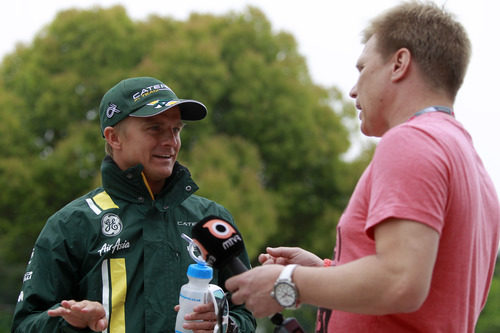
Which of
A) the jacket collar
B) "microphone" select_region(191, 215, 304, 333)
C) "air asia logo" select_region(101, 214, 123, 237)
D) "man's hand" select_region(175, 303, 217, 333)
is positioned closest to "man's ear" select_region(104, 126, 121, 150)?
the jacket collar

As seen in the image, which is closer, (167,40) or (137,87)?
(137,87)

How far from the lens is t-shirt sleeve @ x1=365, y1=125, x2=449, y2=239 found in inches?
72.2

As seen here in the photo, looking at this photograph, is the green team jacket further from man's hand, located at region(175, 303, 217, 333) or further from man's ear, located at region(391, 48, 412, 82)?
man's ear, located at region(391, 48, 412, 82)

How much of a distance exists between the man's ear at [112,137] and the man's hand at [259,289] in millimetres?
1600

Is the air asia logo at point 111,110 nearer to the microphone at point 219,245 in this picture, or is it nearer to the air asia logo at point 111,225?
the air asia logo at point 111,225

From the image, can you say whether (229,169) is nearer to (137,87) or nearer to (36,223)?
(36,223)

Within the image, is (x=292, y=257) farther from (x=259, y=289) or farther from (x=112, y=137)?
(x=112, y=137)

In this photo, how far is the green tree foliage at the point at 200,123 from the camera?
17.5 m

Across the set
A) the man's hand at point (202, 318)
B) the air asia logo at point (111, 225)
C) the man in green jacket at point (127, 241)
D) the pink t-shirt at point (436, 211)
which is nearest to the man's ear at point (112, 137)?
the man in green jacket at point (127, 241)

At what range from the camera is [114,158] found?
→ 11.3 ft

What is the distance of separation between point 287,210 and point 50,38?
406 inches

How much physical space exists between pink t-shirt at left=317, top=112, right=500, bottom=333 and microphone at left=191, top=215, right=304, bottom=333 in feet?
0.66

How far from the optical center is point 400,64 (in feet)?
7.19

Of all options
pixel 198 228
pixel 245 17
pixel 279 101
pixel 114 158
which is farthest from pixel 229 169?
pixel 198 228
